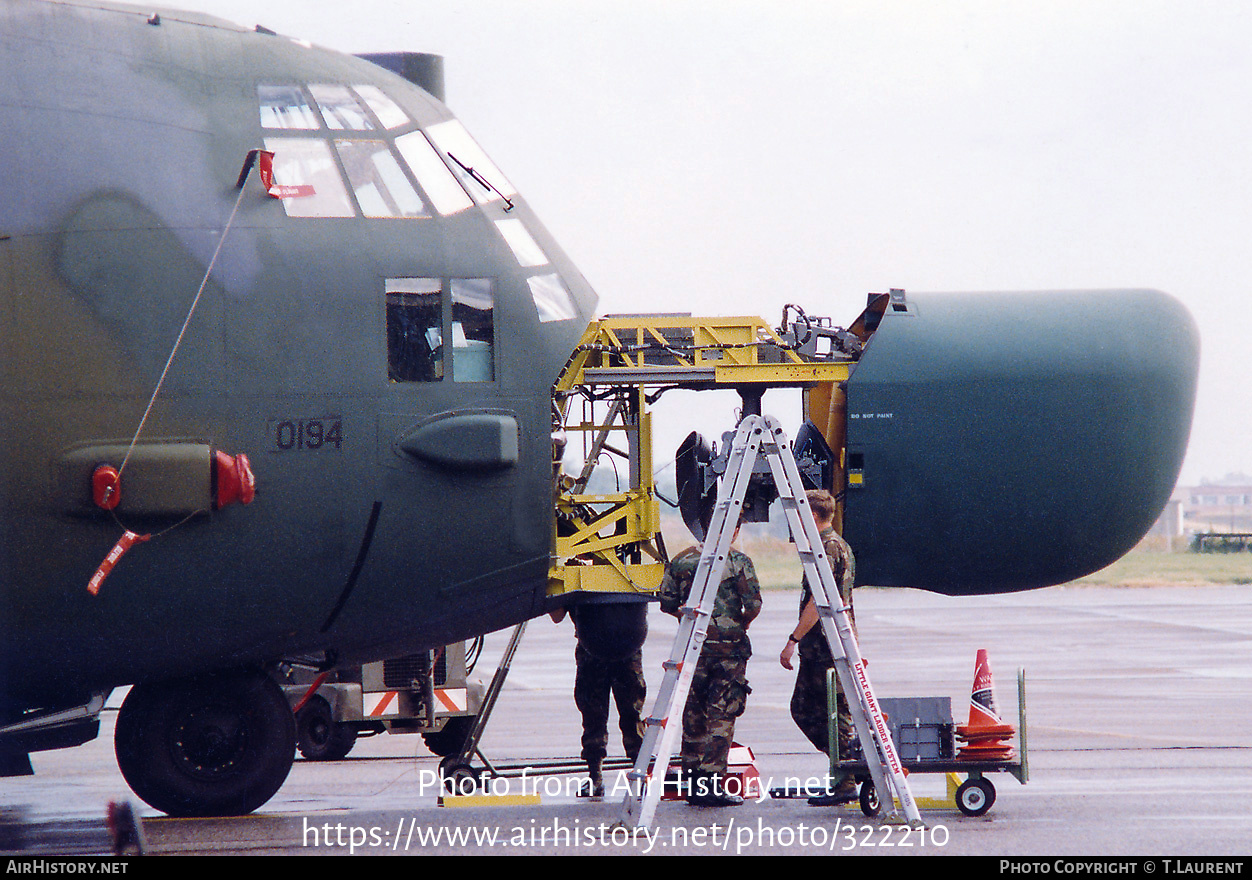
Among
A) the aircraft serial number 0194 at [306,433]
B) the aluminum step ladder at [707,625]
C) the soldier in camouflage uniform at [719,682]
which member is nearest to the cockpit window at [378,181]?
the aircraft serial number 0194 at [306,433]

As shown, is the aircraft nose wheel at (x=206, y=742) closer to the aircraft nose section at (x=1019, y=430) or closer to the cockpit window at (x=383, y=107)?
the cockpit window at (x=383, y=107)

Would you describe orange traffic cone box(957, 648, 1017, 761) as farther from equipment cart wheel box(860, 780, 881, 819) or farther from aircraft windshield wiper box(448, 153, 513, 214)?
aircraft windshield wiper box(448, 153, 513, 214)

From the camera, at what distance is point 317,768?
12.5 meters

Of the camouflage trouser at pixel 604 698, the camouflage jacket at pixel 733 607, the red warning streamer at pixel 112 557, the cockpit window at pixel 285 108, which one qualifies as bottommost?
the camouflage trouser at pixel 604 698

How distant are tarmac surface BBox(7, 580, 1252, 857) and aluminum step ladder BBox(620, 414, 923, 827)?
0.29 meters

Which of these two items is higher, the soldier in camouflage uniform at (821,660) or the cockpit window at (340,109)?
the cockpit window at (340,109)

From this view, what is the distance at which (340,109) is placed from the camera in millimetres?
8641

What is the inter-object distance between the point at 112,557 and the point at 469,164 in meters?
3.24

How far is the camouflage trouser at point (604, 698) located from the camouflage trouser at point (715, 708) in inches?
28.3

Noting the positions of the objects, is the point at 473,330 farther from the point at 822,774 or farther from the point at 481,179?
the point at 822,774

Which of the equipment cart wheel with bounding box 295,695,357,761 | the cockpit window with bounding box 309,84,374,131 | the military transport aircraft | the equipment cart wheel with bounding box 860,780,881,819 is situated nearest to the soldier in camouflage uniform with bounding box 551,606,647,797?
the military transport aircraft

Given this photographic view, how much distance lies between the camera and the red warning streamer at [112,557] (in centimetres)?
793

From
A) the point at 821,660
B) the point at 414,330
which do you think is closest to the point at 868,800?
the point at 821,660
